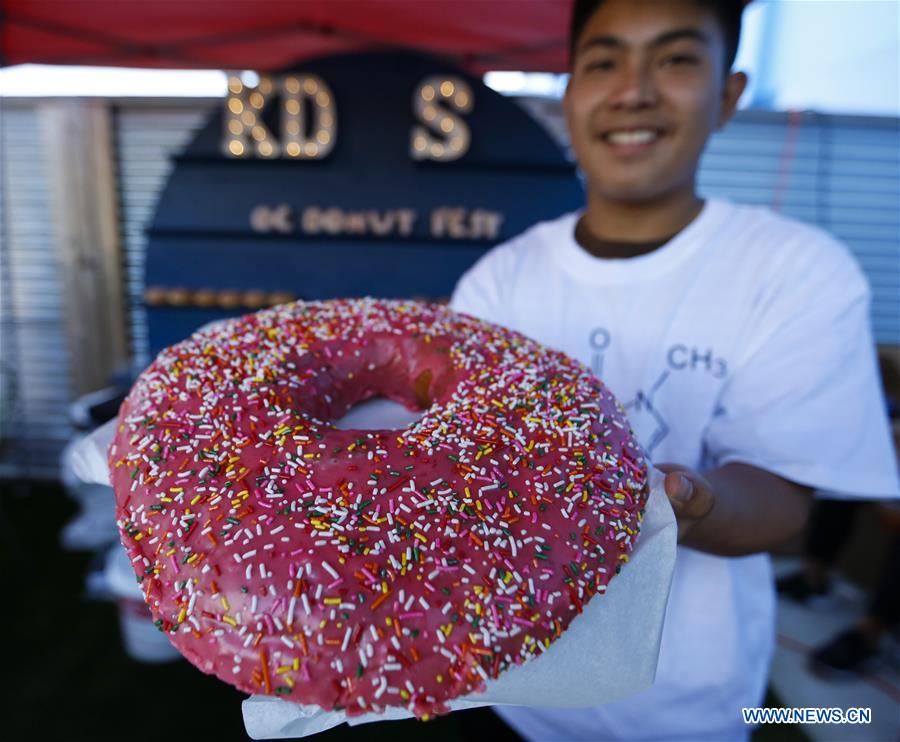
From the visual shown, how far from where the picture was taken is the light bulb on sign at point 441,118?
12.0 ft

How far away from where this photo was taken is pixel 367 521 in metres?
0.73

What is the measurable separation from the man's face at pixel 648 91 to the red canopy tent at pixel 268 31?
1678mm

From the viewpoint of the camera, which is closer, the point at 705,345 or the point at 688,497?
the point at 688,497

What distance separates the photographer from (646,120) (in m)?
1.19

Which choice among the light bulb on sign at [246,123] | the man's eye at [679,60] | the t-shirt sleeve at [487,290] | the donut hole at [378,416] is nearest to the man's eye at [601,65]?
the man's eye at [679,60]

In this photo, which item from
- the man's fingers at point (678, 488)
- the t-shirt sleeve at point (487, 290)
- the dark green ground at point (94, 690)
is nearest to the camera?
the man's fingers at point (678, 488)

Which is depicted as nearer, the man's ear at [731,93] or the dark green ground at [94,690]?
the man's ear at [731,93]

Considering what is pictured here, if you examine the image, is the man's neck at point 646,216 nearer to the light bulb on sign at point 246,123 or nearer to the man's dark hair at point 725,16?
the man's dark hair at point 725,16

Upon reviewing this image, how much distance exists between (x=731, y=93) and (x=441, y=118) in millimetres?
2638

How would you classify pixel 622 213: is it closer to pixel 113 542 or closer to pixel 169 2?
pixel 169 2

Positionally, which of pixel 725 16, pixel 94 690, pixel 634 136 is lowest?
pixel 94 690

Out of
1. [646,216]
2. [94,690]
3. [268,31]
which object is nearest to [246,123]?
[268,31]

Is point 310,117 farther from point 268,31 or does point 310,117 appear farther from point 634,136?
point 634,136

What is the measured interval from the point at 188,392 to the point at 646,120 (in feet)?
3.52
